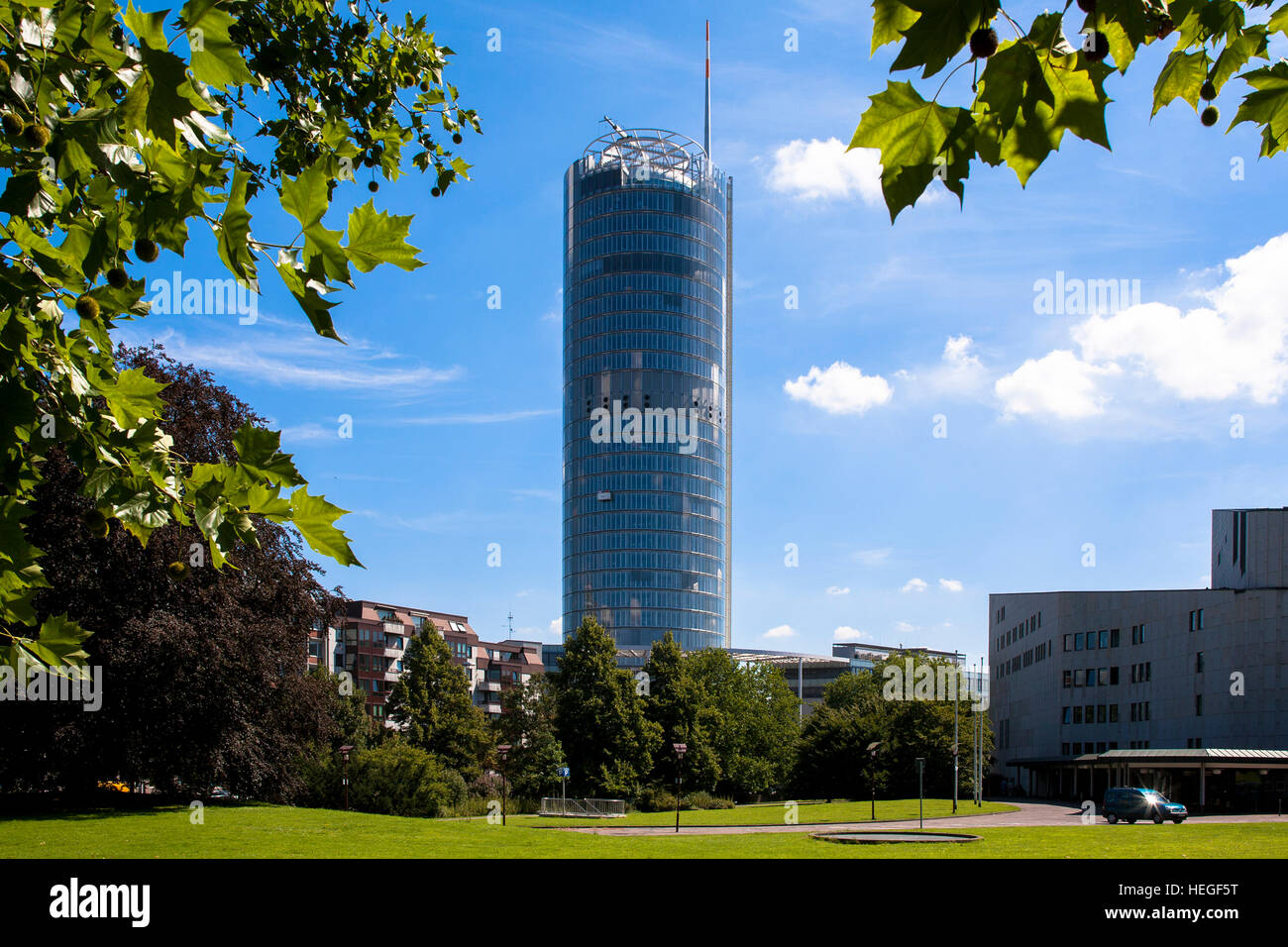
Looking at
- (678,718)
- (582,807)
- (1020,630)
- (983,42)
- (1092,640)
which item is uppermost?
(983,42)

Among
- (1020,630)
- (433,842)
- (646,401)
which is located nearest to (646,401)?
(646,401)

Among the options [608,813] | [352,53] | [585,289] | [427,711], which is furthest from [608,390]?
[352,53]

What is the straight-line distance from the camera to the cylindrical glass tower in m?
175

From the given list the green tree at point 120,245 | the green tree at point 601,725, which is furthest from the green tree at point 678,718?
the green tree at point 120,245

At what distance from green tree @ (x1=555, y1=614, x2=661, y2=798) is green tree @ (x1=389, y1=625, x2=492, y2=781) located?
732 cm

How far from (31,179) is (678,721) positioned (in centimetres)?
6703

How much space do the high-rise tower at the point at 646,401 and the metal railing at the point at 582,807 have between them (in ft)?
377

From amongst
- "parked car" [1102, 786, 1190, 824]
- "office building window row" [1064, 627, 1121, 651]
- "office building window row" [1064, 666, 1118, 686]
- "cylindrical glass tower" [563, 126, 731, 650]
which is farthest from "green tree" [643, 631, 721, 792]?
"cylindrical glass tower" [563, 126, 731, 650]

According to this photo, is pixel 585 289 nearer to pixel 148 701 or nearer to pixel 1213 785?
pixel 1213 785

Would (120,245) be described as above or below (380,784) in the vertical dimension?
above

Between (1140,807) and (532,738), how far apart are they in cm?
3806

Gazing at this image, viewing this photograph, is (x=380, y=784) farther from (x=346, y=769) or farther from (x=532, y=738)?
(x=532, y=738)

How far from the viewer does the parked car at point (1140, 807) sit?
4438 cm

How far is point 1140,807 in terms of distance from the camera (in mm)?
44656
